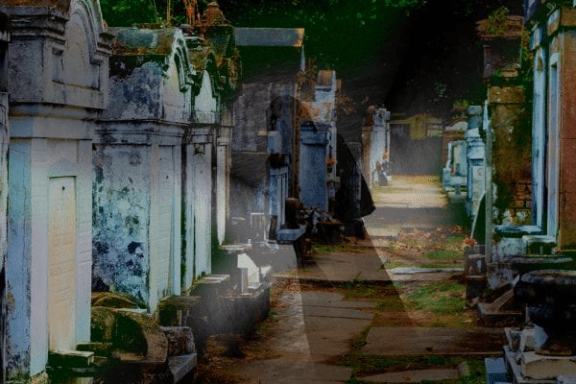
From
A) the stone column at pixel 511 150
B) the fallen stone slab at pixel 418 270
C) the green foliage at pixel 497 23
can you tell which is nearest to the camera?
the stone column at pixel 511 150

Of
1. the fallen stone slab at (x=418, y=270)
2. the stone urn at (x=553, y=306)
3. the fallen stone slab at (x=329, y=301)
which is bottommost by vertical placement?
the fallen stone slab at (x=329, y=301)

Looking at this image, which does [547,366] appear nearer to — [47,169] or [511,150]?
[47,169]

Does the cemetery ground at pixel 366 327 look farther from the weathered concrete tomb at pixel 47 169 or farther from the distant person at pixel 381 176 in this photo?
the distant person at pixel 381 176

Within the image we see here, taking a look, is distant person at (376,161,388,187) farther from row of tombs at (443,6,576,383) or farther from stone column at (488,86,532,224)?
stone column at (488,86,532,224)

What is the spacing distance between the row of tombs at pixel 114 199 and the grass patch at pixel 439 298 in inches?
81.2

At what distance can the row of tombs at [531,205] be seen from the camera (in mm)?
7070

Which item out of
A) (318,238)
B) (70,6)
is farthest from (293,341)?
(318,238)

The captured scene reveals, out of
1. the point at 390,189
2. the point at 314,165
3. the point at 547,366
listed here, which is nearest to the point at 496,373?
the point at 547,366

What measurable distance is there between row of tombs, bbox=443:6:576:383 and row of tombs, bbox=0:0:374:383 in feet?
8.23

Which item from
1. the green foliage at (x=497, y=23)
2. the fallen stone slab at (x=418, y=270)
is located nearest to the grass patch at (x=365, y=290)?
the fallen stone slab at (x=418, y=270)

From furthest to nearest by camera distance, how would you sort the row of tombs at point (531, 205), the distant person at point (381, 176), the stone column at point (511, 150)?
the distant person at point (381, 176), the stone column at point (511, 150), the row of tombs at point (531, 205)

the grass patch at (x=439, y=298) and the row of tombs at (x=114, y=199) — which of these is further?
the grass patch at (x=439, y=298)

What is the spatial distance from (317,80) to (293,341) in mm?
13139

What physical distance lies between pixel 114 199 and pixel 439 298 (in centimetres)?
664
